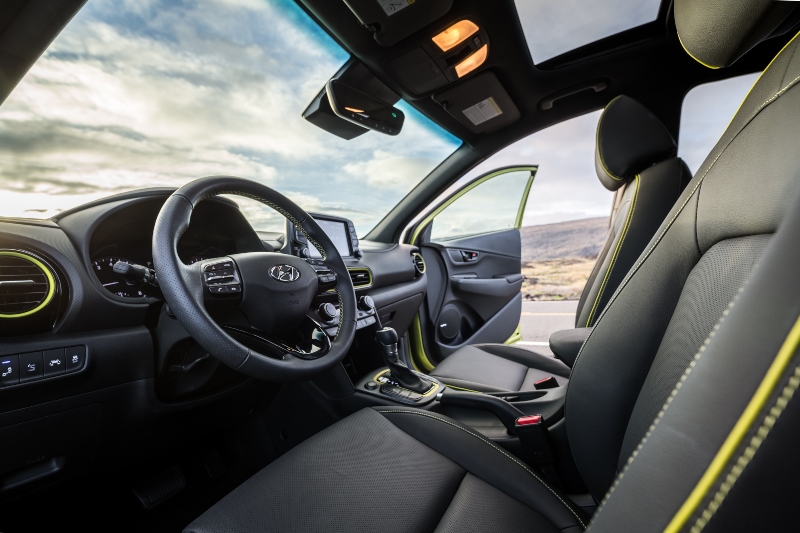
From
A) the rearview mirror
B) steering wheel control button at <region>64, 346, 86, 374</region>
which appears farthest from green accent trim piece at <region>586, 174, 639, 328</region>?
steering wheel control button at <region>64, 346, 86, 374</region>

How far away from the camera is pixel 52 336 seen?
0.79m

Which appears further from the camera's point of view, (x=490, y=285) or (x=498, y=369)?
(x=490, y=285)

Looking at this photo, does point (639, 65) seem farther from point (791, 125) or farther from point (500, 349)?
point (791, 125)

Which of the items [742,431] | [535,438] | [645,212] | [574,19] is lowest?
[535,438]

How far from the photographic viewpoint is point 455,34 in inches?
62.0

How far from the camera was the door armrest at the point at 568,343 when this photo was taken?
121 cm

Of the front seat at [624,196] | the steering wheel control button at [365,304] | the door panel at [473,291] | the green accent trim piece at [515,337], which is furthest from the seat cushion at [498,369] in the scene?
the green accent trim piece at [515,337]

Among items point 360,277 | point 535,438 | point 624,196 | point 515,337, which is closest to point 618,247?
point 624,196

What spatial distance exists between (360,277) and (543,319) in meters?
2.15

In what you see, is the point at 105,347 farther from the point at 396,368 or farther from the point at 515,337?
the point at 515,337

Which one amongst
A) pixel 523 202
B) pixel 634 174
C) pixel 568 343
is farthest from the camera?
pixel 523 202

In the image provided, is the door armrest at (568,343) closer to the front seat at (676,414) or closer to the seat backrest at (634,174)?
the seat backrest at (634,174)

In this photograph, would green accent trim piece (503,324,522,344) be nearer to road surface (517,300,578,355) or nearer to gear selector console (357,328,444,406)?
road surface (517,300,578,355)

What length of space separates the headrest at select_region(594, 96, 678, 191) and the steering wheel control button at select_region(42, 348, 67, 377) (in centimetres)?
168
